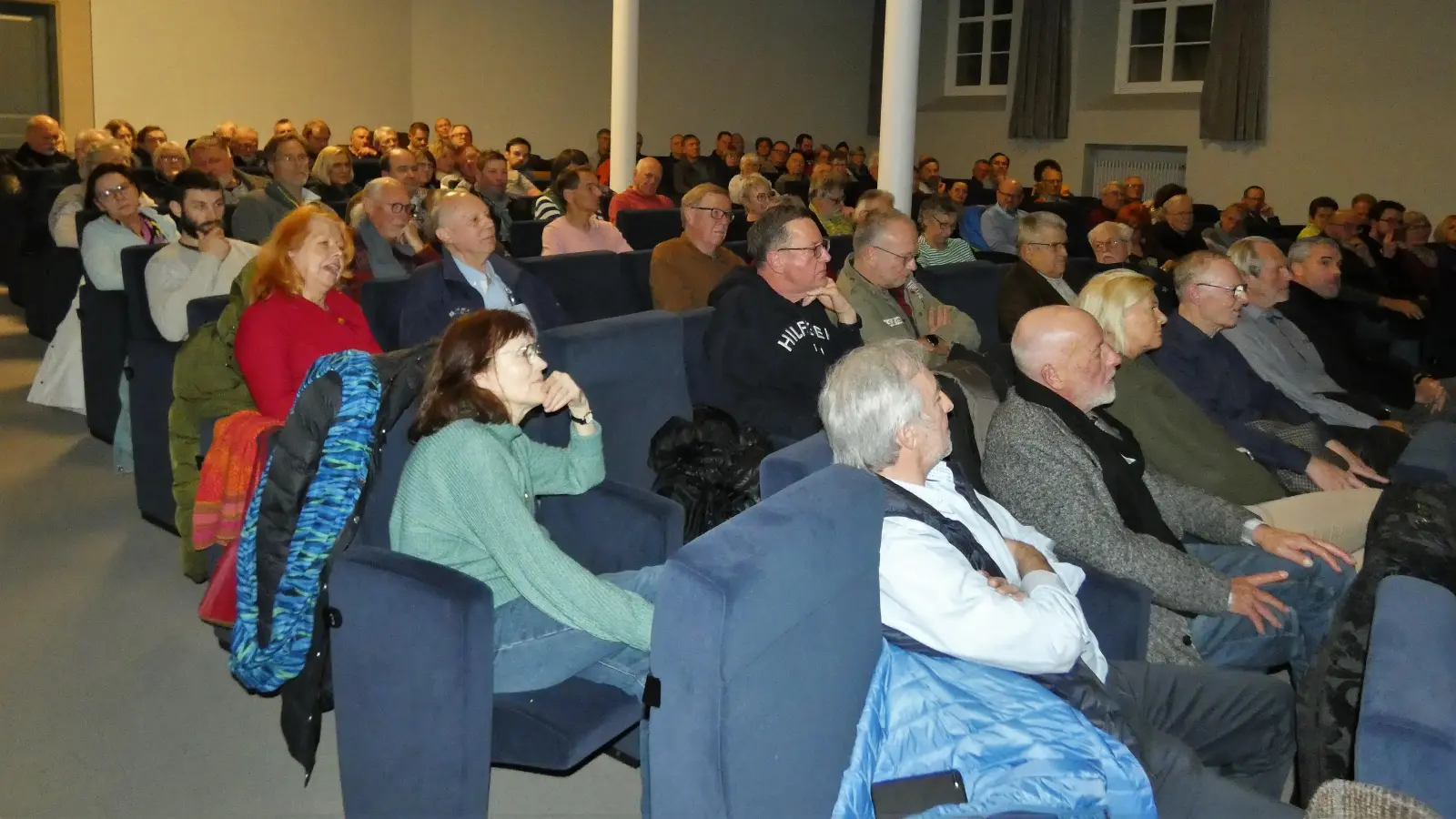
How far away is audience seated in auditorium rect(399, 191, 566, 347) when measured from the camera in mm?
3566

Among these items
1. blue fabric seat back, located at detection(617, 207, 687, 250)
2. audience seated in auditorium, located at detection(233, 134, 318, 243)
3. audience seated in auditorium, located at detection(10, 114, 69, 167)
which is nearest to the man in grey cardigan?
audience seated in auditorium, located at detection(233, 134, 318, 243)

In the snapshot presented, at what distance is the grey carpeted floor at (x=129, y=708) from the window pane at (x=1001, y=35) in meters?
11.5

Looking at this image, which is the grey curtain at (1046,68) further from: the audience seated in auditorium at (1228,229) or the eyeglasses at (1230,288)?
the eyeglasses at (1230,288)

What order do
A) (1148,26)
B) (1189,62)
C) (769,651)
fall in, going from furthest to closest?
(1148,26)
(1189,62)
(769,651)

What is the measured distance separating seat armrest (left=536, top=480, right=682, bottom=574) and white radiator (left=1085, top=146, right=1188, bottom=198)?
10362 millimetres

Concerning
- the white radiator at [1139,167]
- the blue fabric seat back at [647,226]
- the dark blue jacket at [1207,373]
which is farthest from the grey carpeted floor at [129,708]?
the white radiator at [1139,167]

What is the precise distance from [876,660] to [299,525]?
1005 mm

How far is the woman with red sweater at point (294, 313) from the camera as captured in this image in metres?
2.86

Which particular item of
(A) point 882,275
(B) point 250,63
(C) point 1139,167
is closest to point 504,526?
(A) point 882,275

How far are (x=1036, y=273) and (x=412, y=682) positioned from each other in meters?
3.00

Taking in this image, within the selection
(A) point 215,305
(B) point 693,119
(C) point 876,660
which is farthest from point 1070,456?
(B) point 693,119

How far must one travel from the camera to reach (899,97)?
6.03 m

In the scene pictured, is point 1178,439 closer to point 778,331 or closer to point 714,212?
point 778,331

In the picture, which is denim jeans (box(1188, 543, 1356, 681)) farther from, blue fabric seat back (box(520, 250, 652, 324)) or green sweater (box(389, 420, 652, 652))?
blue fabric seat back (box(520, 250, 652, 324))
